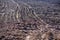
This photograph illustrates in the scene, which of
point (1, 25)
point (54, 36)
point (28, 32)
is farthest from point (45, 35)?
point (1, 25)

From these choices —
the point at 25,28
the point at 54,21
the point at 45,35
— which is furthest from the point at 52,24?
the point at 45,35

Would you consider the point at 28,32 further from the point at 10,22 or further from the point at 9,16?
the point at 9,16

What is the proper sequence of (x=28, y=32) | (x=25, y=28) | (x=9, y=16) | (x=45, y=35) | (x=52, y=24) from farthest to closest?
1. (x=9, y=16)
2. (x=52, y=24)
3. (x=25, y=28)
4. (x=28, y=32)
5. (x=45, y=35)

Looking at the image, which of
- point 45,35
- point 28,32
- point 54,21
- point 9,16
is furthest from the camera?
point 9,16

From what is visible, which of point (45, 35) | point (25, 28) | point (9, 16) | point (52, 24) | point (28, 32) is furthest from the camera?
point (9, 16)

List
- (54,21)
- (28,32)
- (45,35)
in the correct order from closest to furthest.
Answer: (45,35)
(28,32)
(54,21)

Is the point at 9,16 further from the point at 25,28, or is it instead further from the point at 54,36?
the point at 54,36

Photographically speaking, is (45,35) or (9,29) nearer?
(45,35)

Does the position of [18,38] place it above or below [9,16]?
below

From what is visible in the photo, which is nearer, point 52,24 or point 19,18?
point 52,24
